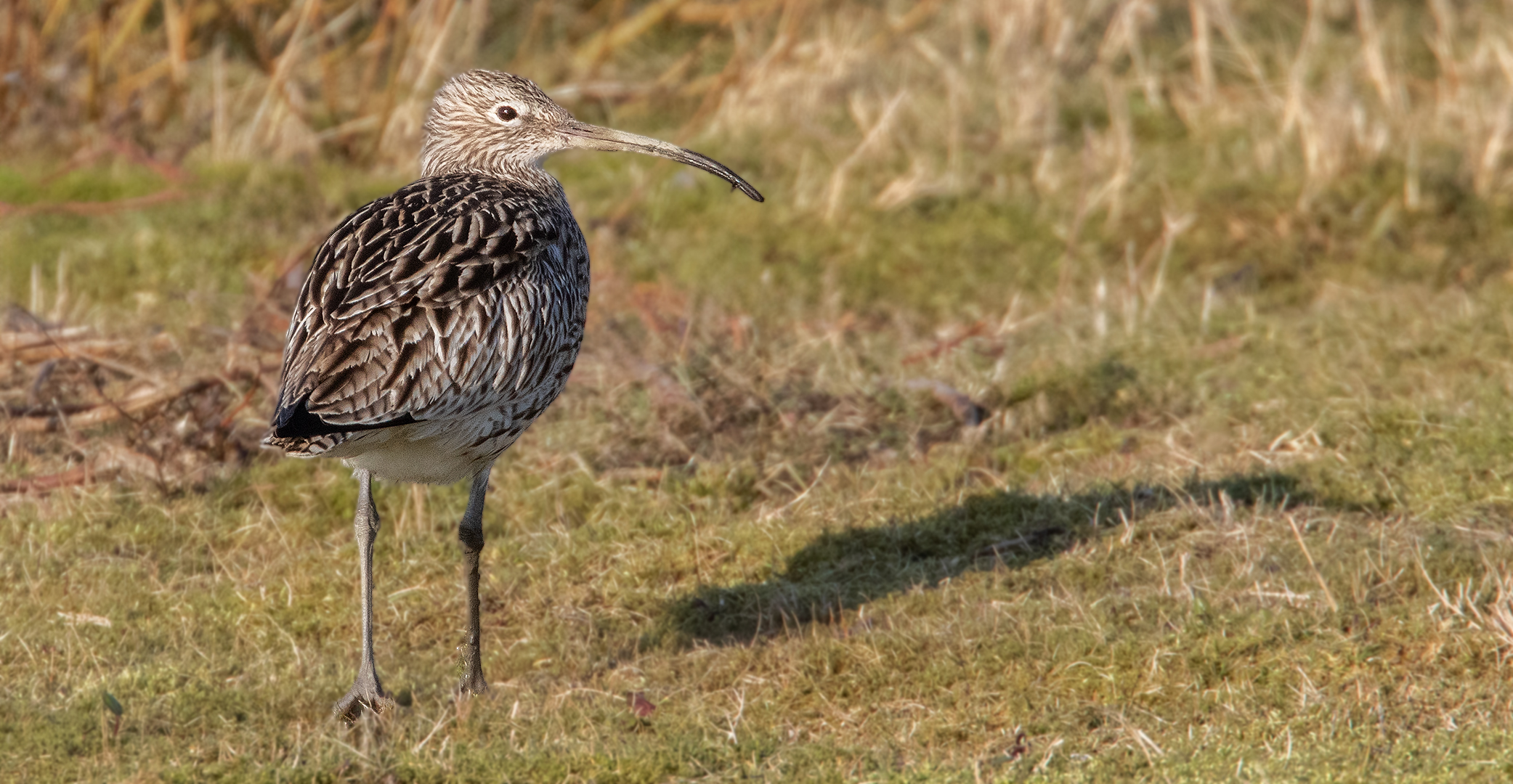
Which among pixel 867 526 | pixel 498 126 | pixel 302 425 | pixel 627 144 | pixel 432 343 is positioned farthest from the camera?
pixel 867 526

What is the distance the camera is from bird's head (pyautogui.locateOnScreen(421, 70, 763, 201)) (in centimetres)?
604

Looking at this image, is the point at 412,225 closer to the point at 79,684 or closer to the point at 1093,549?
the point at 79,684

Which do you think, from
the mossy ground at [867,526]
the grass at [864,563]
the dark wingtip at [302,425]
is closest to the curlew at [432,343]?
the dark wingtip at [302,425]

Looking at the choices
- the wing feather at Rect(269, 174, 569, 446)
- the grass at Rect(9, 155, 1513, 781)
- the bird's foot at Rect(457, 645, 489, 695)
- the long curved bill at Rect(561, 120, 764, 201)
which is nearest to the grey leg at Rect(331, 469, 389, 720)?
the grass at Rect(9, 155, 1513, 781)

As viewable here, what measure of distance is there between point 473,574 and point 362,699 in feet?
1.88

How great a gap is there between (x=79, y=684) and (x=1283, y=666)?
3591mm

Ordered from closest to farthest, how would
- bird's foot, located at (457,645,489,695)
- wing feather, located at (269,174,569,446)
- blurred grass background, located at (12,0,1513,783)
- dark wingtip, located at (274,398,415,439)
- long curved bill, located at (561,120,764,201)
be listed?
dark wingtip, located at (274,398,415,439), wing feather, located at (269,174,569,446), blurred grass background, located at (12,0,1513,783), bird's foot, located at (457,645,489,695), long curved bill, located at (561,120,764,201)

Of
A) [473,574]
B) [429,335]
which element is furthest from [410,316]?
[473,574]

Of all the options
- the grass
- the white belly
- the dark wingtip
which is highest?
the dark wingtip

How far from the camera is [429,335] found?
4887mm

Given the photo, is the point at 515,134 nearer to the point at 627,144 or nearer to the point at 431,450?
the point at 627,144

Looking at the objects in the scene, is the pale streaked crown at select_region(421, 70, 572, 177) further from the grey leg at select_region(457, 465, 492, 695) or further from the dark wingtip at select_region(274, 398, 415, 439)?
the dark wingtip at select_region(274, 398, 415, 439)

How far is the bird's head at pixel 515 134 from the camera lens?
6043mm

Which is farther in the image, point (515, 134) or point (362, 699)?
point (515, 134)
